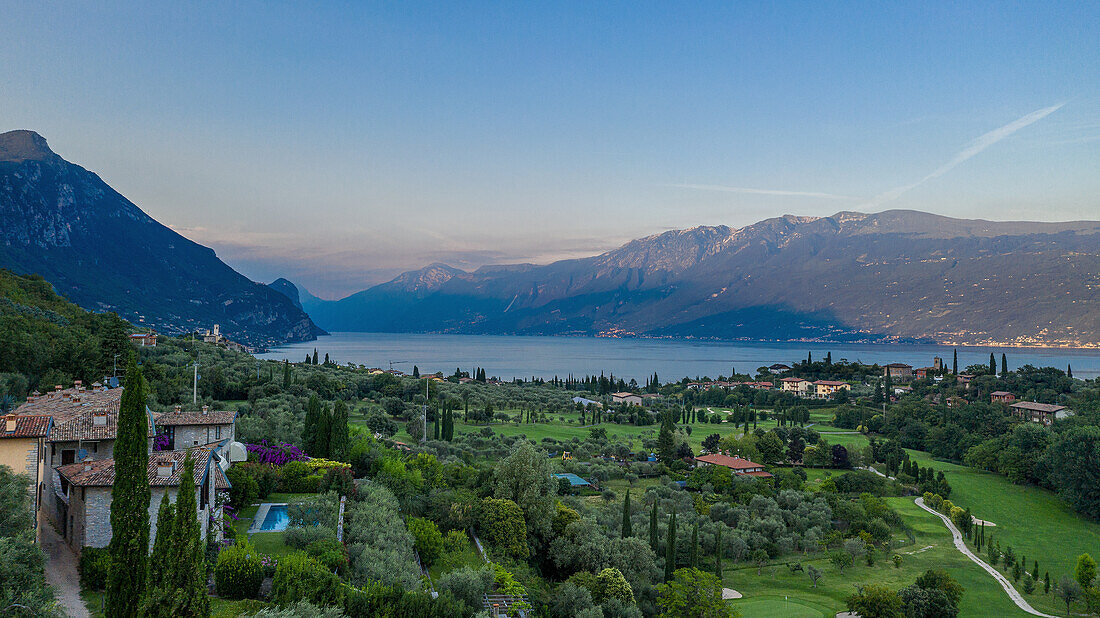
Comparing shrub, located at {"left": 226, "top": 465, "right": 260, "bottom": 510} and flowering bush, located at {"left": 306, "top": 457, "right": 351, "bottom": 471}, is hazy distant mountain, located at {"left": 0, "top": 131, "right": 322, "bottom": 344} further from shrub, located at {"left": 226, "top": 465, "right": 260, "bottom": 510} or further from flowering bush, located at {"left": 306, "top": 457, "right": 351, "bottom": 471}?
shrub, located at {"left": 226, "top": 465, "right": 260, "bottom": 510}

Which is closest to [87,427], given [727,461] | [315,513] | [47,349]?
[315,513]

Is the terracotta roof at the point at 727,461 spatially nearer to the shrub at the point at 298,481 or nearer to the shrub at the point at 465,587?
the shrub at the point at 298,481

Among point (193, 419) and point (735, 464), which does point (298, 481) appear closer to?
point (193, 419)

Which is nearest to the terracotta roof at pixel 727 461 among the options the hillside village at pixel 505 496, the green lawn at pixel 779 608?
the hillside village at pixel 505 496

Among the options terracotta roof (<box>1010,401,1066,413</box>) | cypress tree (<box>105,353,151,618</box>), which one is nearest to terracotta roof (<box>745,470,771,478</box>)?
terracotta roof (<box>1010,401,1066,413</box>)

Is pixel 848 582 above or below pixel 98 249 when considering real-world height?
below
